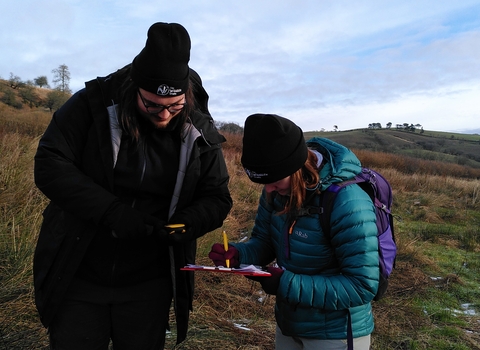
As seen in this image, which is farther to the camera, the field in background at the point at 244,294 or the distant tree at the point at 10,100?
the distant tree at the point at 10,100

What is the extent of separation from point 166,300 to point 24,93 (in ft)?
86.5

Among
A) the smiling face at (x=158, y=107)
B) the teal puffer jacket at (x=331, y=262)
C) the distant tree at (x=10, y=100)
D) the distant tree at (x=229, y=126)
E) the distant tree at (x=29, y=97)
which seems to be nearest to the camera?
the teal puffer jacket at (x=331, y=262)

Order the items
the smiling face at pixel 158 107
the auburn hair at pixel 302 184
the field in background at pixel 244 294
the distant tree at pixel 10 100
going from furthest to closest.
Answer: the distant tree at pixel 10 100
the field in background at pixel 244 294
the smiling face at pixel 158 107
the auburn hair at pixel 302 184

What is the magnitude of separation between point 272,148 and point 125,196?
0.73 metres

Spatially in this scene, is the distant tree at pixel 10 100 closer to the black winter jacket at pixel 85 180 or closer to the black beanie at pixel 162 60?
the black winter jacket at pixel 85 180

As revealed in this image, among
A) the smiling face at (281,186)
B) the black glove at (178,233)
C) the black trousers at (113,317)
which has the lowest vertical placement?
the black trousers at (113,317)

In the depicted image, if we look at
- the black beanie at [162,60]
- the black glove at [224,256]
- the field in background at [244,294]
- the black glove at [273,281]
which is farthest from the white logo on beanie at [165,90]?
the field in background at [244,294]

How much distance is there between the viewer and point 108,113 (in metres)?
1.81

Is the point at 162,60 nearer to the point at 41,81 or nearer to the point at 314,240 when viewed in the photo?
the point at 314,240

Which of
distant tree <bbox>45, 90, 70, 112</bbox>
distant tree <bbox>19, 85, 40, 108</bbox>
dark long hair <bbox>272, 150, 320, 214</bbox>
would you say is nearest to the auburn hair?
dark long hair <bbox>272, 150, 320, 214</bbox>

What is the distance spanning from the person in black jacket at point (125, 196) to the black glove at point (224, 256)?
0.43 feet

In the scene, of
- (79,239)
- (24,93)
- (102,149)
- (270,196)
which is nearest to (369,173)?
(270,196)

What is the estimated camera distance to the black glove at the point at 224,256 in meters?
1.92

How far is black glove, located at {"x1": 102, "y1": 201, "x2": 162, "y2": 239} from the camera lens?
67.2 inches
